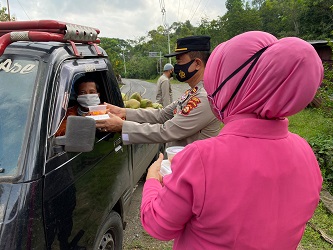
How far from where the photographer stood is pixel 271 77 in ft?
3.70

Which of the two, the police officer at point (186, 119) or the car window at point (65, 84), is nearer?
the car window at point (65, 84)

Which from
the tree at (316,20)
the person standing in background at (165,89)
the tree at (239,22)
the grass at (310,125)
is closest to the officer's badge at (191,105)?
the grass at (310,125)

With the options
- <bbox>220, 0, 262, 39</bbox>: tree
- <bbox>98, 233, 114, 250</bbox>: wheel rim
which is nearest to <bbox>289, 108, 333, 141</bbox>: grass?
<bbox>98, 233, 114, 250</bbox>: wheel rim

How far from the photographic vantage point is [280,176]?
121cm

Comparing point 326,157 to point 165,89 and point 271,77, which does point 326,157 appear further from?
point 271,77

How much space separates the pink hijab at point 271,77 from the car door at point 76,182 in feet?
3.78

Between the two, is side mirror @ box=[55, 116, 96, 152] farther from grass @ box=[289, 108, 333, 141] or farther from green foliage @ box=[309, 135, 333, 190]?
grass @ box=[289, 108, 333, 141]

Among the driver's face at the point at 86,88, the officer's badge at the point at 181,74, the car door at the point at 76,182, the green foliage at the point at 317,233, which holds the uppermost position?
the officer's badge at the point at 181,74

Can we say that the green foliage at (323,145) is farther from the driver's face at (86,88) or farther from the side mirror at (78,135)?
the side mirror at (78,135)

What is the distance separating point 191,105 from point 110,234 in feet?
→ 4.55

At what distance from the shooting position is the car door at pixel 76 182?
1823mm

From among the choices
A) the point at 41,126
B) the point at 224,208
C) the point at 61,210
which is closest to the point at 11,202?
the point at 61,210

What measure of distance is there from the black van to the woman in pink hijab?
759 mm

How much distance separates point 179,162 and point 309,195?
0.59m
